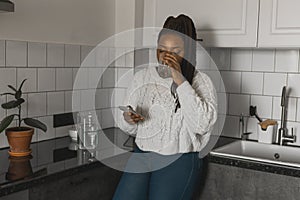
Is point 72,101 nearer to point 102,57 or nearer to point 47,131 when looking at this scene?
point 47,131

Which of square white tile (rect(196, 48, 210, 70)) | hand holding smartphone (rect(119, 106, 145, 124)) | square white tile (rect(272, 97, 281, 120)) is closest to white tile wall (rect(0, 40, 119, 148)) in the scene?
square white tile (rect(196, 48, 210, 70))

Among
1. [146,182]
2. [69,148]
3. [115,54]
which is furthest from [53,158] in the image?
[115,54]

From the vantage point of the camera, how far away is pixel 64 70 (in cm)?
212

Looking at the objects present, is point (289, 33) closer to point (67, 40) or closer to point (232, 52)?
point (232, 52)

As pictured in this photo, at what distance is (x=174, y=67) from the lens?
1.64 m

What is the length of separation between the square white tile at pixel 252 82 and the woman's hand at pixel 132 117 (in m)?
0.76

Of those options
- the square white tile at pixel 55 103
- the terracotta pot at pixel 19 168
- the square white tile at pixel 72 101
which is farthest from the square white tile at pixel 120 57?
the terracotta pot at pixel 19 168

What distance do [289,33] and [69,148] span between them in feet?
3.71

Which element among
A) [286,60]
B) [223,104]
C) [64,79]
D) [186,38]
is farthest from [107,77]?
[286,60]

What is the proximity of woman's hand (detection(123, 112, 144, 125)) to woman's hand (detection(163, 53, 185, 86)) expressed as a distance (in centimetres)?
23

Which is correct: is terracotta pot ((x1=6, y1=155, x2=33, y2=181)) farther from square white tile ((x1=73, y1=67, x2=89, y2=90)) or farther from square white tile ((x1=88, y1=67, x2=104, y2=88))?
square white tile ((x1=88, y1=67, x2=104, y2=88))

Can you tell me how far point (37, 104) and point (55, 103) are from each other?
12cm

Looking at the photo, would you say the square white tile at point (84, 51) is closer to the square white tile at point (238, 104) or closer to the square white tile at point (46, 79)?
the square white tile at point (46, 79)

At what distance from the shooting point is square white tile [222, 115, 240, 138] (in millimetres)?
2261
